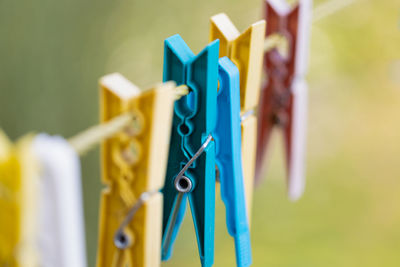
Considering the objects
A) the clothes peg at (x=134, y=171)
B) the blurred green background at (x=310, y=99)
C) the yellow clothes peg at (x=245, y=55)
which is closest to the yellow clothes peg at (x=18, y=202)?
the clothes peg at (x=134, y=171)

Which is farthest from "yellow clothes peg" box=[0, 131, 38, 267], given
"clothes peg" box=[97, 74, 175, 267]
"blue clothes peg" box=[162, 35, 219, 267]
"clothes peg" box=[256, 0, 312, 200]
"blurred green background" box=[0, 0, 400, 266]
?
"blurred green background" box=[0, 0, 400, 266]

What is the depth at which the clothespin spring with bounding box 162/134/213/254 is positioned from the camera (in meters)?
0.59

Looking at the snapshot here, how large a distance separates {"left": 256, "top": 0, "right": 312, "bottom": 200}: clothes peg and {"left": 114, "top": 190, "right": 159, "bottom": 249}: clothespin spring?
0.47 m

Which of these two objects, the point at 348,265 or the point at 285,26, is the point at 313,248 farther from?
the point at 285,26

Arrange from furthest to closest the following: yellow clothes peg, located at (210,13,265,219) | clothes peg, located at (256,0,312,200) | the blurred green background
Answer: the blurred green background → clothes peg, located at (256,0,312,200) → yellow clothes peg, located at (210,13,265,219)

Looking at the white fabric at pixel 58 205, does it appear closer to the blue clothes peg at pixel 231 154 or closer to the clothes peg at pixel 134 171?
the clothes peg at pixel 134 171

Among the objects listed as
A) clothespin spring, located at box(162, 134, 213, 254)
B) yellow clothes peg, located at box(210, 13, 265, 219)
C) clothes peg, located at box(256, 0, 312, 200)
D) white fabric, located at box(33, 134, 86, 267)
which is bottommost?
white fabric, located at box(33, 134, 86, 267)

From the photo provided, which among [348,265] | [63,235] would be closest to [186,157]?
[63,235]

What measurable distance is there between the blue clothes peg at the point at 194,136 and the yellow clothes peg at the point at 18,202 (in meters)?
0.23

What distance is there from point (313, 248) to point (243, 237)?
117 cm

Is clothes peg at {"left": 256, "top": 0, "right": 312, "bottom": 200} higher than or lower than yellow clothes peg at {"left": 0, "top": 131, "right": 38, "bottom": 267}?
higher

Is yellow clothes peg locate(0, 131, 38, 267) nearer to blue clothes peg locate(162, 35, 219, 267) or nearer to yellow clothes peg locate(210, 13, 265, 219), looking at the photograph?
blue clothes peg locate(162, 35, 219, 267)

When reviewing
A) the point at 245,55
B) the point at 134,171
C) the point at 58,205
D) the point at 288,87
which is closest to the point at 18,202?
the point at 58,205

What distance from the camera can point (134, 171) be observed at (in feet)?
1.64
